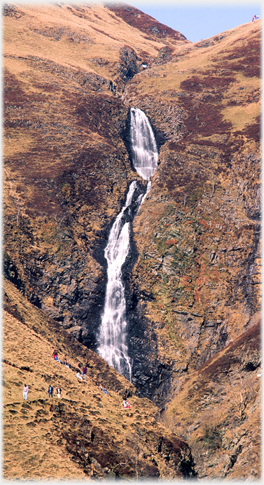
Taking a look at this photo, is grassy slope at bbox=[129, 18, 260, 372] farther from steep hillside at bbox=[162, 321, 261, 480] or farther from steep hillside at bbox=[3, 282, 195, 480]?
steep hillside at bbox=[3, 282, 195, 480]

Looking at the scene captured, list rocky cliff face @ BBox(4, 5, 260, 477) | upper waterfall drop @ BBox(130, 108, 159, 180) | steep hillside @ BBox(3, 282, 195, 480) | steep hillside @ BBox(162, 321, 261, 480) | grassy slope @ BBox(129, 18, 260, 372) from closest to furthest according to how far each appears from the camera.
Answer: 1. steep hillside @ BBox(3, 282, 195, 480)
2. steep hillside @ BBox(162, 321, 261, 480)
3. rocky cliff face @ BBox(4, 5, 260, 477)
4. grassy slope @ BBox(129, 18, 260, 372)
5. upper waterfall drop @ BBox(130, 108, 159, 180)

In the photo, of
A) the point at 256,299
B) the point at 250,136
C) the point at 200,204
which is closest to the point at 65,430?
the point at 256,299

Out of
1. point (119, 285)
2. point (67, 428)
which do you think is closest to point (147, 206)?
point (119, 285)

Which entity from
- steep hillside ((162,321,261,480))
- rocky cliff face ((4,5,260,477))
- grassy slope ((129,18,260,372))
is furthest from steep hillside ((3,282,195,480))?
grassy slope ((129,18,260,372))

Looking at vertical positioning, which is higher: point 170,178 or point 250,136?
point 250,136

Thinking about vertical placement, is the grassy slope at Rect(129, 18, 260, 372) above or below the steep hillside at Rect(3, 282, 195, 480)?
Answer: above

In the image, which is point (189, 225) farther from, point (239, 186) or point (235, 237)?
point (239, 186)

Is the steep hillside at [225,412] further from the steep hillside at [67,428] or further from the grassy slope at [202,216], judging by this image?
the grassy slope at [202,216]

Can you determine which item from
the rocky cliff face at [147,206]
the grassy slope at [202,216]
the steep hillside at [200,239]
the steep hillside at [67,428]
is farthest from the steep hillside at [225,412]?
the grassy slope at [202,216]
